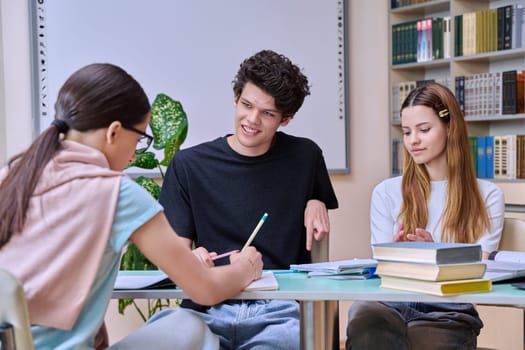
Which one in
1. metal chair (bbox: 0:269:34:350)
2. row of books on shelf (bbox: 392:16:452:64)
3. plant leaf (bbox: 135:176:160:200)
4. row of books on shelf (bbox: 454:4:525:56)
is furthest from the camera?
row of books on shelf (bbox: 392:16:452:64)

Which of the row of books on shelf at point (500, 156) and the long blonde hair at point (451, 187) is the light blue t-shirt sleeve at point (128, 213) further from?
the row of books on shelf at point (500, 156)

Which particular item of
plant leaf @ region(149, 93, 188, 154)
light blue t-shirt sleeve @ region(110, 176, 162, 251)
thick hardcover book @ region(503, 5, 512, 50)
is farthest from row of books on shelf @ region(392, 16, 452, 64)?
light blue t-shirt sleeve @ region(110, 176, 162, 251)

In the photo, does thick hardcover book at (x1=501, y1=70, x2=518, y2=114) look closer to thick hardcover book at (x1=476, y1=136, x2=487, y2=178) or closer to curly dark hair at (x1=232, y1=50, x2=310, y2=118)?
thick hardcover book at (x1=476, y1=136, x2=487, y2=178)

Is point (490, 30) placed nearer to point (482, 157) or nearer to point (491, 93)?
point (491, 93)

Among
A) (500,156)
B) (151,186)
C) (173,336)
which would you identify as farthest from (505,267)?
(500,156)

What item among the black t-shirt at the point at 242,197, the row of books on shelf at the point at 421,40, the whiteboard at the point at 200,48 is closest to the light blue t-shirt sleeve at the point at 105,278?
the black t-shirt at the point at 242,197

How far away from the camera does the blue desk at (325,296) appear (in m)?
1.44

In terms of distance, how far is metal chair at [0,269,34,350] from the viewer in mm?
1138

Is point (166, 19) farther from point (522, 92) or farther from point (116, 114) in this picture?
point (116, 114)

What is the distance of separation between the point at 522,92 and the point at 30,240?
2.87 meters

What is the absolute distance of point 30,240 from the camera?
4.22 feet

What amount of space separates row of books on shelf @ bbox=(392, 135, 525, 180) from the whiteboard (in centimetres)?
74

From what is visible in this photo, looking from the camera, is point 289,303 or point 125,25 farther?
point 125,25

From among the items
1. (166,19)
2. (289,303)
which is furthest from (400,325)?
(166,19)
